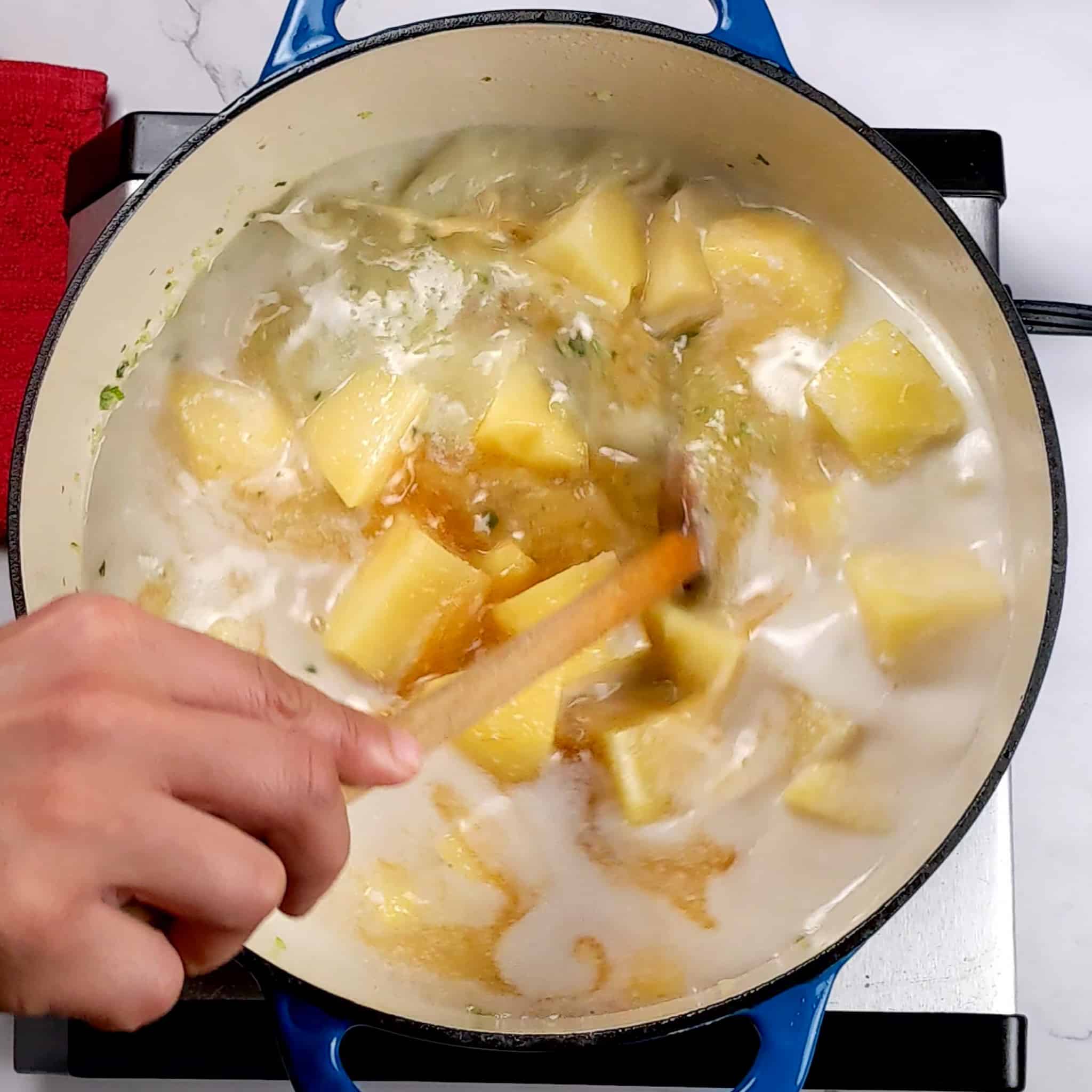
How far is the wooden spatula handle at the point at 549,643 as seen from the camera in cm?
53

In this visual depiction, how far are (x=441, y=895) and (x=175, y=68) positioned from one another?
61cm

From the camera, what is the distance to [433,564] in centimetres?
67

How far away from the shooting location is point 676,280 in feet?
2.30

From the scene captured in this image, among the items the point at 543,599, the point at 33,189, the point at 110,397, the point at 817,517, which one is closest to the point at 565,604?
the point at 543,599

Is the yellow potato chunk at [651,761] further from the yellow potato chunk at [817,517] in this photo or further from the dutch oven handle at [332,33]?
the dutch oven handle at [332,33]

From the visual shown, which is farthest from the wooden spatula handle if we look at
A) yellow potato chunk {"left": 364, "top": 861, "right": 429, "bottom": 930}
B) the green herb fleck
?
the green herb fleck

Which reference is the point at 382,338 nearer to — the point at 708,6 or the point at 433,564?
the point at 433,564

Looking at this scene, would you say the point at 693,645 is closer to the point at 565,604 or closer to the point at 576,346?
the point at 565,604

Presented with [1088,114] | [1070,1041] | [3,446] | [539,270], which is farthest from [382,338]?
[1070,1041]

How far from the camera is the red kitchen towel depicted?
79cm

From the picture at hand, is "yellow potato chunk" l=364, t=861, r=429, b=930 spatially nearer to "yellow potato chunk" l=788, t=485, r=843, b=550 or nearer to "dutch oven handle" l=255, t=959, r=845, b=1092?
"dutch oven handle" l=255, t=959, r=845, b=1092

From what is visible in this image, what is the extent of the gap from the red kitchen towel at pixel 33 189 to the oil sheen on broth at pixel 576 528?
166mm

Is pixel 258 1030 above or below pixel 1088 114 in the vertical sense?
below

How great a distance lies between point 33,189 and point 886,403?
1.96ft
